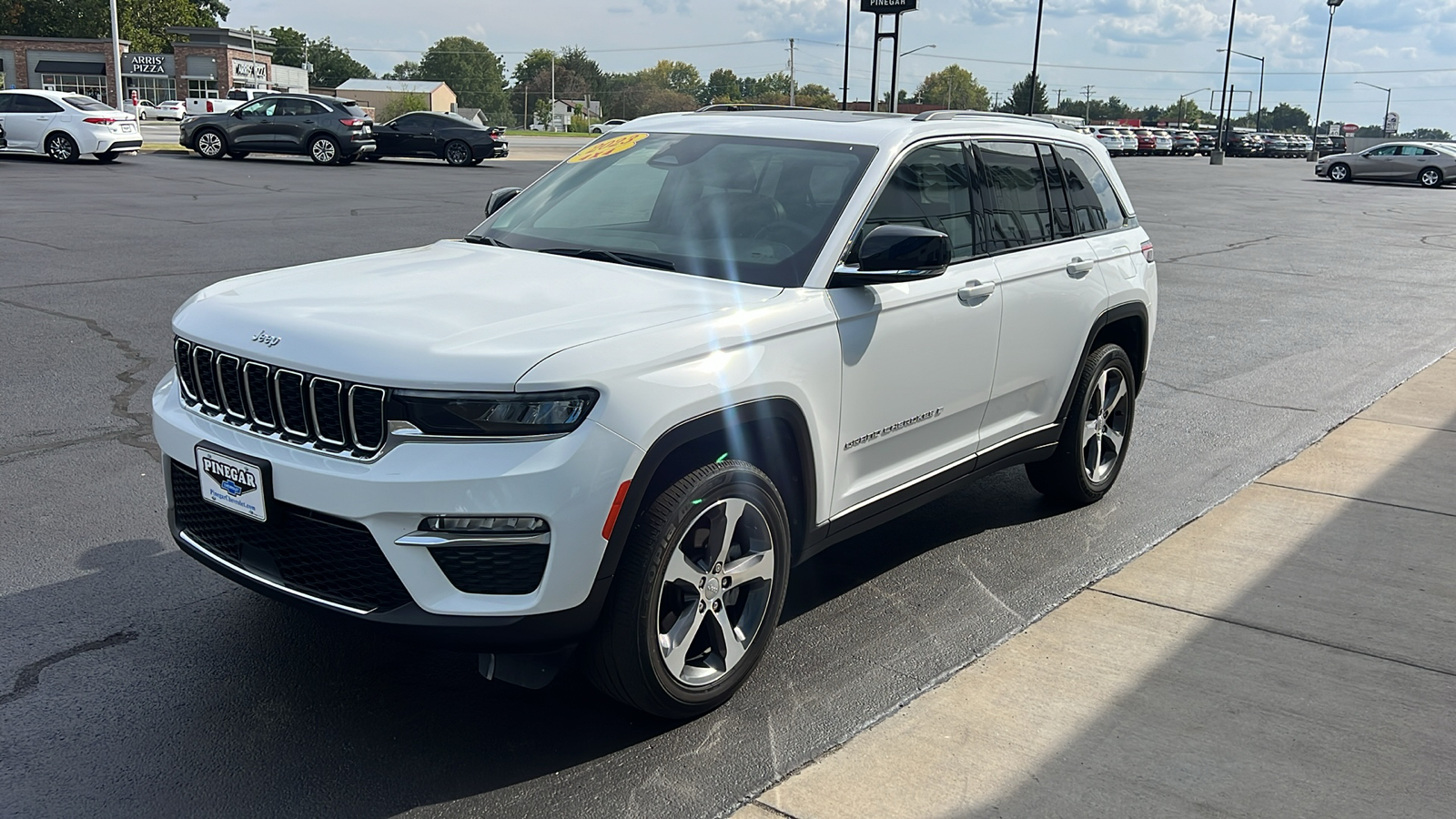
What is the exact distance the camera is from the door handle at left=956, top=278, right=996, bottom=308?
14.7ft

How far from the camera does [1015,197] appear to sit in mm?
5113

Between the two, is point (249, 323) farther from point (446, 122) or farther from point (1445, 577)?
point (446, 122)

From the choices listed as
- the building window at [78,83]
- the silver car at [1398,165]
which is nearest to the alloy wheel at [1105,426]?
the silver car at [1398,165]

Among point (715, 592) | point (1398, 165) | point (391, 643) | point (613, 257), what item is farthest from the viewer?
point (1398, 165)

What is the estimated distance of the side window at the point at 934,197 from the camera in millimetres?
4352

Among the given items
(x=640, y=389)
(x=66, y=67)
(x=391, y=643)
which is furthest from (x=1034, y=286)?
(x=66, y=67)

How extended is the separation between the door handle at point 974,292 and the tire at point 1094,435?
107 cm

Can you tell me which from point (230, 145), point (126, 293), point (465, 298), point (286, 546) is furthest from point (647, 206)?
point (230, 145)

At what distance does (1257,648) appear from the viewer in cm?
430

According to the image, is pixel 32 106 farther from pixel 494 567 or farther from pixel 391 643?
pixel 494 567

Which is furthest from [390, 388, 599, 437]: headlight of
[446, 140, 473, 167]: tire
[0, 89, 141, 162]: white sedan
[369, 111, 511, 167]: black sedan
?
[446, 140, 473, 167]: tire

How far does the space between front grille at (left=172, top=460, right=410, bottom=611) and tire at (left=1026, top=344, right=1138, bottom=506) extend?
346 centimetres

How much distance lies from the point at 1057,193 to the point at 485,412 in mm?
3331

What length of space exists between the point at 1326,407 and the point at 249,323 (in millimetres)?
7293
